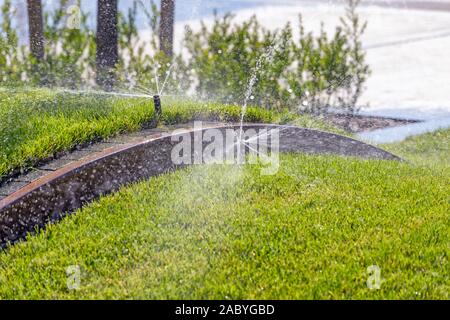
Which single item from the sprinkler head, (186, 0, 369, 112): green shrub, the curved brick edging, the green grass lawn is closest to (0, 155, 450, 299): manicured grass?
the green grass lawn

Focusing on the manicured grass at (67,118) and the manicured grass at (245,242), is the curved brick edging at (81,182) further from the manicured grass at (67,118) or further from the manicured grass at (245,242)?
the manicured grass at (67,118)

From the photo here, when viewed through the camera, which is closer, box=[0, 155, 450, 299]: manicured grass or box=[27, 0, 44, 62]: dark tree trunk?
box=[0, 155, 450, 299]: manicured grass

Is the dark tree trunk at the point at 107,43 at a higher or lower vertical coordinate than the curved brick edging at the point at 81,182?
higher

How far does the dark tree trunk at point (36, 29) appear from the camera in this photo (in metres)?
9.69

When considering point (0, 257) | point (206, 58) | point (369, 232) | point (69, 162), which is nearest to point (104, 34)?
point (206, 58)

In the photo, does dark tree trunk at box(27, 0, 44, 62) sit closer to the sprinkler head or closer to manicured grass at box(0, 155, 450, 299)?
the sprinkler head

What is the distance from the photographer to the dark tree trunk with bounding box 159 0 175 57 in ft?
31.9

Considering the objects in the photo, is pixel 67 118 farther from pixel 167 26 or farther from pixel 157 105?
pixel 167 26

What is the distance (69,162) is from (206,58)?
4.46m

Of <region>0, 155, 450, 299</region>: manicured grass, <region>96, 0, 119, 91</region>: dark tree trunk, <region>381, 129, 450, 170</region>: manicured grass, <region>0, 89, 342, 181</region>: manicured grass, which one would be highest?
<region>96, 0, 119, 91</region>: dark tree trunk

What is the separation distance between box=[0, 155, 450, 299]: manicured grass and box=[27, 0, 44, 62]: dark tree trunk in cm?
484

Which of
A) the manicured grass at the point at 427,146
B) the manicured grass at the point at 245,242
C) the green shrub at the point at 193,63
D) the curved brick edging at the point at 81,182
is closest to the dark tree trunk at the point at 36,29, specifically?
the green shrub at the point at 193,63

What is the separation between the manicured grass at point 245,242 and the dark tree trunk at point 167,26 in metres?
4.23
